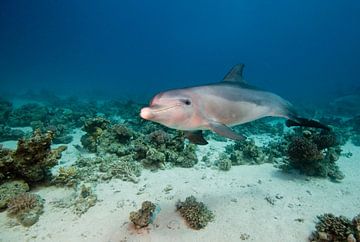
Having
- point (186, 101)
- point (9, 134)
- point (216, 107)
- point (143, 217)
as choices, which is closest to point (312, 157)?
point (216, 107)

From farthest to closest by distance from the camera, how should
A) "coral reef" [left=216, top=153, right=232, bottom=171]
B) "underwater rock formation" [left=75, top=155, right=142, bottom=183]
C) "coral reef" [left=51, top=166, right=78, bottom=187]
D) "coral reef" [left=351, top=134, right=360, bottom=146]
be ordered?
"coral reef" [left=351, top=134, right=360, bottom=146] → "coral reef" [left=216, top=153, right=232, bottom=171] → "underwater rock formation" [left=75, top=155, right=142, bottom=183] → "coral reef" [left=51, top=166, right=78, bottom=187]

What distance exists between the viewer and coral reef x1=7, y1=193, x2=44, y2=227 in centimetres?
450

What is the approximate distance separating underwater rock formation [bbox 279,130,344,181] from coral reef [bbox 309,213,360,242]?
238cm

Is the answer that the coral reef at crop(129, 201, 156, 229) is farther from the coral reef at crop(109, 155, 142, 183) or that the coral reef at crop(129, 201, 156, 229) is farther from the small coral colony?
the coral reef at crop(109, 155, 142, 183)

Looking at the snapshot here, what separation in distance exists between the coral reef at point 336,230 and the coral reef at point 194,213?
1848mm

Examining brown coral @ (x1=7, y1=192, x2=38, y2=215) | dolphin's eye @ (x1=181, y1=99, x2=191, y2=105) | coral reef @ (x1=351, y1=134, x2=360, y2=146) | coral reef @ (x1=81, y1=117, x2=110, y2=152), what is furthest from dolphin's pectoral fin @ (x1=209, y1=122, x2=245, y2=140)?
coral reef @ (x1=351, y1=134, x2=360, y2=146)

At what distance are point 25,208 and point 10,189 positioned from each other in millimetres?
679

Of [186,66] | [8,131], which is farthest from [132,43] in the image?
[8,131]

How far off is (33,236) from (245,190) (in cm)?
443

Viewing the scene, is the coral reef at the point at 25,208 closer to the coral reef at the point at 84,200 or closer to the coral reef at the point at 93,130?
the coral reef at the point at 84,200

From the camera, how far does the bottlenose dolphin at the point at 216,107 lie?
3148 mm

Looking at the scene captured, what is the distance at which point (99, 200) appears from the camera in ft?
17.4

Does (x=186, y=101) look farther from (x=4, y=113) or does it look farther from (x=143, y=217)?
(x=4, y=113)

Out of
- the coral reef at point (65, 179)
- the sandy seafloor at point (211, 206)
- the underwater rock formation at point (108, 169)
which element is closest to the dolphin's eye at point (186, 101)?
the sandy seafloor at point (211, 206)
